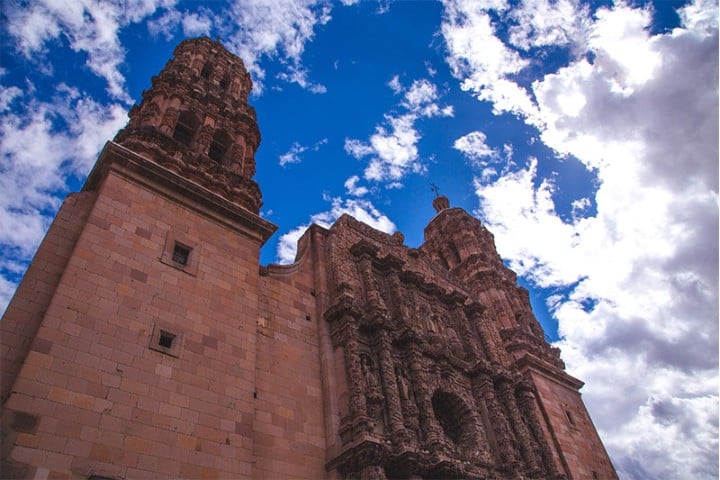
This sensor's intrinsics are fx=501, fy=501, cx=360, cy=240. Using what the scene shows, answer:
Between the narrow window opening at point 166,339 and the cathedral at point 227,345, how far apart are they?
1.2 inches

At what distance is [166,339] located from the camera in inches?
434

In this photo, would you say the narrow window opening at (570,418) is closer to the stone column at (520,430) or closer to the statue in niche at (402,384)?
the stone column at (520,430)

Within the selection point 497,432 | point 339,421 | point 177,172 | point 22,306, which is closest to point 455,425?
point 497,432

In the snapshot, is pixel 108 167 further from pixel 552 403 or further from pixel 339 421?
pixel 552 403

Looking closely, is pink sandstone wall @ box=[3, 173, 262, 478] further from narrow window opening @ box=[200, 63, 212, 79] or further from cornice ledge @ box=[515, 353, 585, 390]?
cornice ledge @ box=[515, 353, 585, 390]

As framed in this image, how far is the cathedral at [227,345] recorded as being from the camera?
358 inches

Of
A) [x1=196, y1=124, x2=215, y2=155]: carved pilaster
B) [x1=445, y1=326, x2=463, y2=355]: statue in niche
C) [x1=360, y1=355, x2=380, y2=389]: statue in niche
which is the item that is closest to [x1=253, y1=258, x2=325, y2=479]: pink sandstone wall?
[x1=360, y1=355, x2=380, y2=389]: statue in niche

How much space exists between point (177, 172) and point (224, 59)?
10.5 m

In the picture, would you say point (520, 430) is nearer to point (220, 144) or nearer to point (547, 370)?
point (547, 370)

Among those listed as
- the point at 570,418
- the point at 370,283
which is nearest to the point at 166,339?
the point at 370,283

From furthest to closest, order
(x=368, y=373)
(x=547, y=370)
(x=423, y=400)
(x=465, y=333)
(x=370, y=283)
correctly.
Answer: (x=547, y=370) → (x=465, y=333) → (x=370, y=283) → (x=423, y=400) → (x=368, y=373)

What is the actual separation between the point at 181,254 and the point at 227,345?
9.41 feet

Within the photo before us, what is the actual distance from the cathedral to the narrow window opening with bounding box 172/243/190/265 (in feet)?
0.13

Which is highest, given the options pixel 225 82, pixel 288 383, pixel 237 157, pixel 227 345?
pixel 225 82
